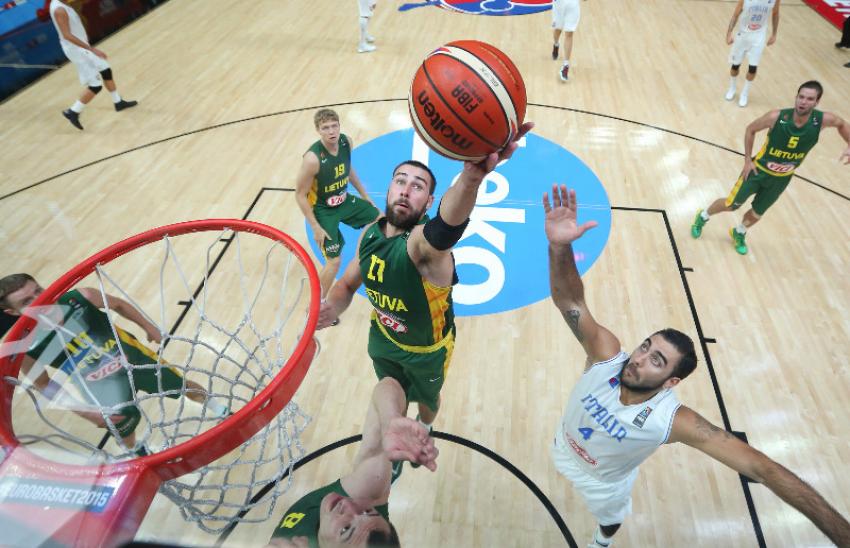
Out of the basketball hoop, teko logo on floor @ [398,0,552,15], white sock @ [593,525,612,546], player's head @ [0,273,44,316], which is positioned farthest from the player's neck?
teko logo on floor @ [398,0,552,15]

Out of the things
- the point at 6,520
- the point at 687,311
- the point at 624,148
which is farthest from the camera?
the point at 624,148

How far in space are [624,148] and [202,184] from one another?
517 centimetres

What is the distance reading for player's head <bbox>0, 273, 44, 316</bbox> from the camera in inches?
111

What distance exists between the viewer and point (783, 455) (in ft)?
11.7

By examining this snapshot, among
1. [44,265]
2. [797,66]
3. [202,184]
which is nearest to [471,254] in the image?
[202,184]

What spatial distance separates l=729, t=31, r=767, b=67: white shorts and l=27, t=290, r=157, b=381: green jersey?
8.34 metres

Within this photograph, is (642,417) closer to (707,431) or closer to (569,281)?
(707,431)

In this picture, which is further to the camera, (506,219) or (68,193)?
(68,193)

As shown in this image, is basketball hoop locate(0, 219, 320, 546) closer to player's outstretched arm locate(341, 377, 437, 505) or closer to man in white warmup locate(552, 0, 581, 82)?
player's outstretched arm locate(341, 377, 437, 505)

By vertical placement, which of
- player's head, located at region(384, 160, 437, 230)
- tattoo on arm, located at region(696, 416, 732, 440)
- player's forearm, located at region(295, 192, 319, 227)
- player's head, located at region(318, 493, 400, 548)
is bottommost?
player's forearm, located at region(295, 192, 319, 227)

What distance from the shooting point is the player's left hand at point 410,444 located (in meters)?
1.82

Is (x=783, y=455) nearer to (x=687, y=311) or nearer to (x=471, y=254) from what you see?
(x=687, y=311)

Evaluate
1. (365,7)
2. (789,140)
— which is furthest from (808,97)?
(365,7)

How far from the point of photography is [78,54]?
7000 millimetres
